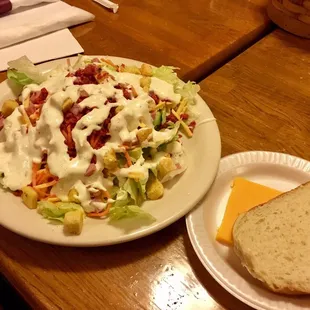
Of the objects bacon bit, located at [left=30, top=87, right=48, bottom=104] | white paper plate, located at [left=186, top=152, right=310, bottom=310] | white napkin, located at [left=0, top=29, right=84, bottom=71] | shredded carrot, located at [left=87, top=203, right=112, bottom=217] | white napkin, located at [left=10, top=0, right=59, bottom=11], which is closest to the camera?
white paper plate, located at [left=186, top=152, right=310, bottom=310]

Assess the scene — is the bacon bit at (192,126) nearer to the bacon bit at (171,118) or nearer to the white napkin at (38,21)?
the bacon bit at (171,118)

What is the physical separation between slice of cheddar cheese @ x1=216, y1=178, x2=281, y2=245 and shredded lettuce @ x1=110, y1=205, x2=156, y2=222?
0.59 ft

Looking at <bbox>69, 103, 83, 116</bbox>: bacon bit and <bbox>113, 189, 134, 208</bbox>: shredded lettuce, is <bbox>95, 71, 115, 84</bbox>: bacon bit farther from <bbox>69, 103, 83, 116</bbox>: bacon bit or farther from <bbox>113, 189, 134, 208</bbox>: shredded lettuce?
<bbox>113, 189, 134, 208</bbox>: shredded lettuce

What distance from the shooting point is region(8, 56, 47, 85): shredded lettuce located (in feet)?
4.19

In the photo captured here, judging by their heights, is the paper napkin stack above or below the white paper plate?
above

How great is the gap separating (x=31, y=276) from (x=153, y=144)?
0.37 m

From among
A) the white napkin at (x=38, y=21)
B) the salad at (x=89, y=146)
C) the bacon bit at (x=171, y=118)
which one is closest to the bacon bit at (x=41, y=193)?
the salad at (x=89, y=146)

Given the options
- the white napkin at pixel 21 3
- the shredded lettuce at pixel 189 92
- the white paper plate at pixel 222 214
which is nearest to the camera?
the white paper plate at pixel 222 214

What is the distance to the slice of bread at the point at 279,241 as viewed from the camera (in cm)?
91

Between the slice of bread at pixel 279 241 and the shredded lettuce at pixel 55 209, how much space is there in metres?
0.34

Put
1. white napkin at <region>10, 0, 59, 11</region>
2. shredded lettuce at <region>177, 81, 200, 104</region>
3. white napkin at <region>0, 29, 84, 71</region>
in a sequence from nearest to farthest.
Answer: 1. shredded lettuce at <region>177, 81, 200, 104</region>
2. white napkin at <region>0, 29, 84, 71</region>
3. white napkin at <region>10, 0, 59, 11</region>

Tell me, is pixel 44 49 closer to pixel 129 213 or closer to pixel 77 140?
pixel 77 140

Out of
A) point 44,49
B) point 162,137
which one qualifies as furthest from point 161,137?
point 44,49

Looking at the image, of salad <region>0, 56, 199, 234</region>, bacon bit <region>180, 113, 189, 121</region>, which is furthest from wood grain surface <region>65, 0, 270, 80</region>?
salad <region>0, 56, 199, 234</region>
